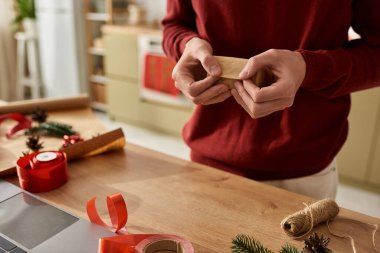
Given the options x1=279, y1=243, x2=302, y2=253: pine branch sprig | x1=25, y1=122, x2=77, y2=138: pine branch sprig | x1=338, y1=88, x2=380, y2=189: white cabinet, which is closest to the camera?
x1=279, y1=243, x2=302, y2=253: pine branch sprig

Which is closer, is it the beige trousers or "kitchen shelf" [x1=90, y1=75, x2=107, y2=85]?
the beige trousers

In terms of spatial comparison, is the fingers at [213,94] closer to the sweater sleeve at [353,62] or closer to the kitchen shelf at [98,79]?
the sweater sleeve at [353,62]

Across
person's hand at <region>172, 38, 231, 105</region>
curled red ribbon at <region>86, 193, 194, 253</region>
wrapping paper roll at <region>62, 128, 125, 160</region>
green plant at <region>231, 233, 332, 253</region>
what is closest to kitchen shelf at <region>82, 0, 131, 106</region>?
wrapping paper roll at <region>62, 128, 125, 160</region>

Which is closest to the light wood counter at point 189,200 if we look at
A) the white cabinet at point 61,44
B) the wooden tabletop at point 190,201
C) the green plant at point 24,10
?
the wooden tabletop at point 190,201

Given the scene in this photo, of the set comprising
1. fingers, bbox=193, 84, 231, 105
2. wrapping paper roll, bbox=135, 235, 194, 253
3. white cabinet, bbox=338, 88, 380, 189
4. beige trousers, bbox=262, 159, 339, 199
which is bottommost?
white cabinet, bbox=338, 88, 380, 189

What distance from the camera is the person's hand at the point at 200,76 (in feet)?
1.91

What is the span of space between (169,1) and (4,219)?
1.93ft

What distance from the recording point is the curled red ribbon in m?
0.46

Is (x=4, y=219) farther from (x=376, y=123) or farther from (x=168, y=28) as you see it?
(x=376, y=123)

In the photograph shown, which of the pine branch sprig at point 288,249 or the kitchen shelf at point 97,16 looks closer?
the pine branch sprig at point 288,249

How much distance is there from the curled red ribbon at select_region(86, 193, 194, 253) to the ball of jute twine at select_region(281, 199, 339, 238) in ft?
0.48

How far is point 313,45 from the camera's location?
0.68 metres

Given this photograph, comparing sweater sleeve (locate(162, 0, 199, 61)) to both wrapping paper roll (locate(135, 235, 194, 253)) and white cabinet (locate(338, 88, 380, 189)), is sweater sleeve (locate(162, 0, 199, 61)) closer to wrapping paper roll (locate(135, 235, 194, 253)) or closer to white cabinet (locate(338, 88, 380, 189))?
wrapping paper roll (locate(135, 235, 194, 253))

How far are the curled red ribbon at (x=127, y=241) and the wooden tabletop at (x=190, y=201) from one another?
0.02 metres
